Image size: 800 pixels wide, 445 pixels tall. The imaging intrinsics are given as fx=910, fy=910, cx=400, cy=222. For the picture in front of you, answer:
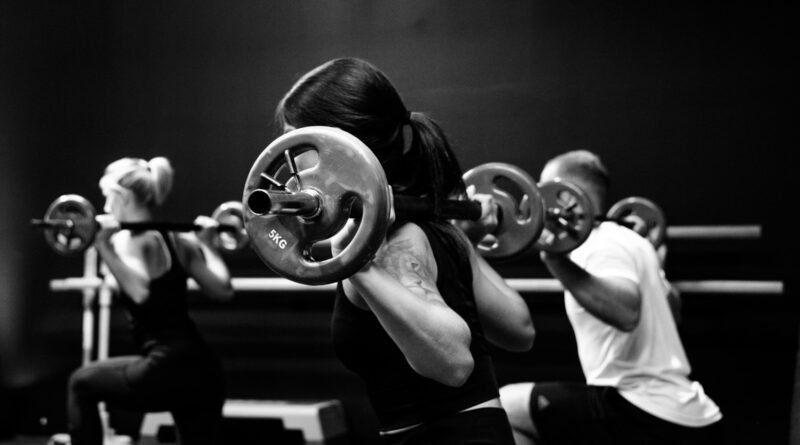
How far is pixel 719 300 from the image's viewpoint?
4.27 m

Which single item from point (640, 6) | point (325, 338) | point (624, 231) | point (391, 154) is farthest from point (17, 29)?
point (391, 154)

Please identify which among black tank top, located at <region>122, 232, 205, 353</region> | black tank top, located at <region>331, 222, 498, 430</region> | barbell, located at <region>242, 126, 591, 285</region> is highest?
barbell, located at <region>242, 126, 591, 285</region>

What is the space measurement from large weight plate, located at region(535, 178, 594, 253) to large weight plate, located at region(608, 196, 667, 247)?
1208 millimetres

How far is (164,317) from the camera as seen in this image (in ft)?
11.4

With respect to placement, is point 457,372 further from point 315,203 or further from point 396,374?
point 315,203

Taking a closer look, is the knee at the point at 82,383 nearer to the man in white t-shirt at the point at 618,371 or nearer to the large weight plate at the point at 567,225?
the man in white t-shirt at the point at 618,371

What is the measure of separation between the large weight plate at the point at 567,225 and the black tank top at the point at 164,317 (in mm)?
1527

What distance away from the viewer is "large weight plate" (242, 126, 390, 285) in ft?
4.48

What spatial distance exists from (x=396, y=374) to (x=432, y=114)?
3.44 meters

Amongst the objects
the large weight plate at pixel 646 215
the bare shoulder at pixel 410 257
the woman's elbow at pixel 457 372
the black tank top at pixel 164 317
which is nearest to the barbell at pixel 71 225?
the black tank top at pixel 164 317

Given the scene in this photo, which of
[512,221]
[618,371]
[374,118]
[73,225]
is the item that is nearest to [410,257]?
[374,118]

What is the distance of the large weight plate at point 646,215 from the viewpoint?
3.95 m

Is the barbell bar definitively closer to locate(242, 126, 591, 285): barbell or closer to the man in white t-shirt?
the man in white t-shirt

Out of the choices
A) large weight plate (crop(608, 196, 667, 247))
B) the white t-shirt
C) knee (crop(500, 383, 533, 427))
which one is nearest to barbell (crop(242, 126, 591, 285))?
the white t-shirt
